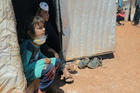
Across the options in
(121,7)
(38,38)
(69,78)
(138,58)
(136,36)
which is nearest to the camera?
(38,38)

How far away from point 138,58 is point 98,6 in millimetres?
1800

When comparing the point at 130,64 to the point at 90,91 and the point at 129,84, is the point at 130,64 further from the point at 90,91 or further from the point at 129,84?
the point at 90,91

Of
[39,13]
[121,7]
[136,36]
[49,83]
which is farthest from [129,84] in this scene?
[121,7]

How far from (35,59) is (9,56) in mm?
619

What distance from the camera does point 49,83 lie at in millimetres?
2504

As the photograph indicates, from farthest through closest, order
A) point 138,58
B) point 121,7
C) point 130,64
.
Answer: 1. point 121,7
2. point 138,58
3. point 130,64

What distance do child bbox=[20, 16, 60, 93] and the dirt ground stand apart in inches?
31.7

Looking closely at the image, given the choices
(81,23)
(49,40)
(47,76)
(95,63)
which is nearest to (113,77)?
(95,63)

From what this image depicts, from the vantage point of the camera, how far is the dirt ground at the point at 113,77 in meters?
3.17

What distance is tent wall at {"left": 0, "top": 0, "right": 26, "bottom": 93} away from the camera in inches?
70.8

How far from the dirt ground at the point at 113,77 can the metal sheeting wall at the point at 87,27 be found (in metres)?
0.43

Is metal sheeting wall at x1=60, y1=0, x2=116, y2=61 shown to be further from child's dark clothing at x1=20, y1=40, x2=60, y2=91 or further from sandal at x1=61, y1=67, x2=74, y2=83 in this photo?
child's dark clothing at x1=20, y1=40, x2=60, y2=91

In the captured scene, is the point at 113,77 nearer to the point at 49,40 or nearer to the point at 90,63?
the point at 90,63

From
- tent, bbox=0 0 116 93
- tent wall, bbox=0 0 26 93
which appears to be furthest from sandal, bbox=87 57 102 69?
tent wall, bbox=0 0 26 93
